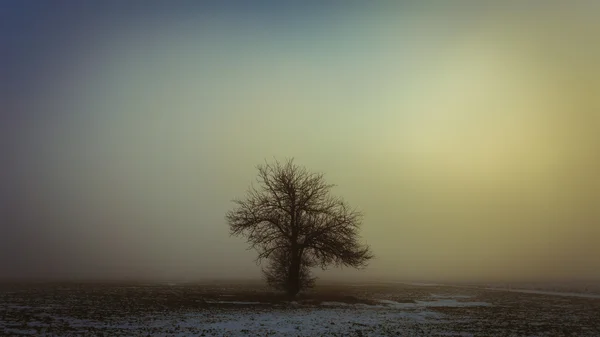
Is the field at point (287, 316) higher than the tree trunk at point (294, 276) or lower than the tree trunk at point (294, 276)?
lower

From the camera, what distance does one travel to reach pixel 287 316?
33250 mm

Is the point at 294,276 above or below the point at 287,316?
above

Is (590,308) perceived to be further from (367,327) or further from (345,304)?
(367,327)

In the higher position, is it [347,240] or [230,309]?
[347,240]

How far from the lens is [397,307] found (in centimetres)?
4097

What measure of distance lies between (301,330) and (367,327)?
160 inches

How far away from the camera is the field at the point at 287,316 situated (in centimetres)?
2664

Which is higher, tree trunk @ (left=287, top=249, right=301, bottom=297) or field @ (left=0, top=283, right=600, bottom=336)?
tree trunk @ (left=287, top=249, right=301, bottom=297)

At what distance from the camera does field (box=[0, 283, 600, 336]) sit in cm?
2664

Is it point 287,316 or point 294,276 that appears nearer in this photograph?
point 287,316

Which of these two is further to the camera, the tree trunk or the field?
the tree trunk

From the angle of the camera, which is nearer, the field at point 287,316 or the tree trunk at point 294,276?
the field at point 287,316

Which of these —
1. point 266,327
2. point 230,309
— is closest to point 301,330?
point 266,327

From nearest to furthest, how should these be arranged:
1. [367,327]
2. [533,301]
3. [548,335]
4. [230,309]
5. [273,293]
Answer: [548,335]
[367,327]
[230,309]
[533,301]
[273,293]
